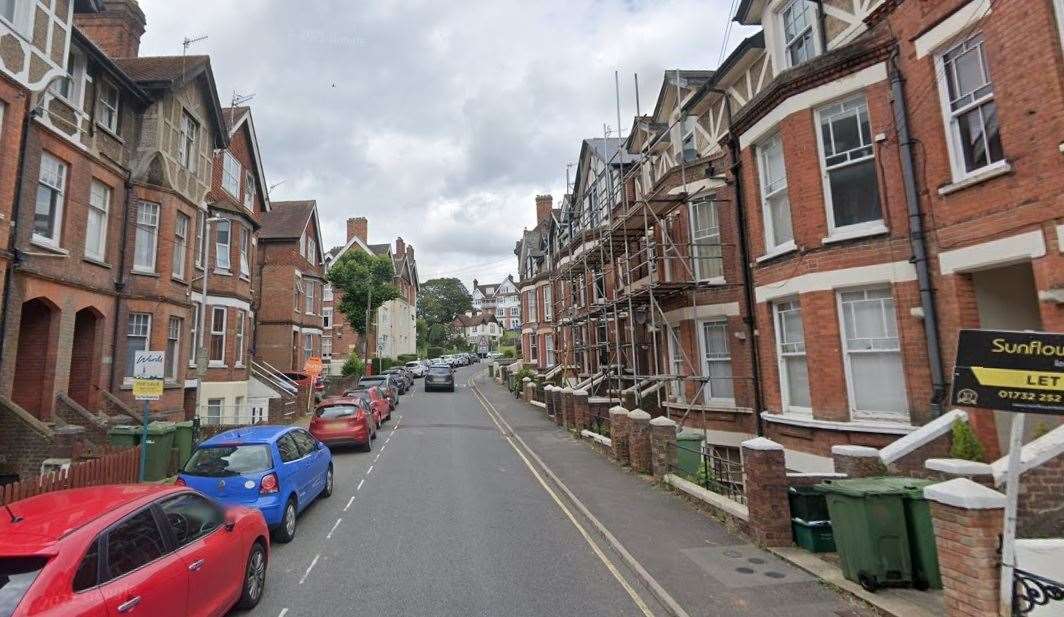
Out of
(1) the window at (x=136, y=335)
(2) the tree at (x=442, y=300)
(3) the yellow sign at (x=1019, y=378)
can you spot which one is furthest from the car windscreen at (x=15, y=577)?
(2) the tree at (x=442, y=300)

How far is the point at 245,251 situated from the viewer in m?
22.4

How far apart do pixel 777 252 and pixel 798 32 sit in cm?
447

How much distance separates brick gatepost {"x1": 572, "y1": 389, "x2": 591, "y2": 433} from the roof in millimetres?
20354

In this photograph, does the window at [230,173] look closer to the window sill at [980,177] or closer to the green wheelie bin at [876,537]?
the window sill at [980,177]

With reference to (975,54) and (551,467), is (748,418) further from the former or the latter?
(975,54)

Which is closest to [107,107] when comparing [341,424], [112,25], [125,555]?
[112,25]

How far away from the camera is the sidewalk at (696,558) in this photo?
5270 mm

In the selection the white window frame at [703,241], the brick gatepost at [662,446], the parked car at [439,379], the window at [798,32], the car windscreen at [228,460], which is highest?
the window at [798,32]

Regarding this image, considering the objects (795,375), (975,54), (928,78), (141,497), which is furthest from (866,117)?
(141,497)

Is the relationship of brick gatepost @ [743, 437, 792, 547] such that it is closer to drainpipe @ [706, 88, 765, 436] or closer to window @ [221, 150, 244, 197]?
drainpipe @ [706, 88, 765, 436]

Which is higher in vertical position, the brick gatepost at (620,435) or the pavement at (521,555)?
the brick gatepost at (620,435)

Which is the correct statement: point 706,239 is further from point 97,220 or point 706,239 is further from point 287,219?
point 287,219

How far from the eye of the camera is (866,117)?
919 cm

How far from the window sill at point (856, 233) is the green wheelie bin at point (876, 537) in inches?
190
